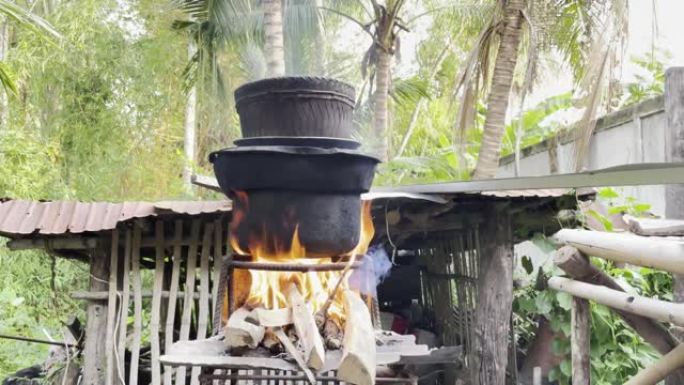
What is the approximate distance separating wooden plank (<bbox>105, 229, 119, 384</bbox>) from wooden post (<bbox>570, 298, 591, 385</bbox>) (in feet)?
10.5

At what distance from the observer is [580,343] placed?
3.17m

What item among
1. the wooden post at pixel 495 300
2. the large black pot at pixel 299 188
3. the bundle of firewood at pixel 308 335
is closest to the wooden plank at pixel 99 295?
the bundle of firewood at pixel 308 335

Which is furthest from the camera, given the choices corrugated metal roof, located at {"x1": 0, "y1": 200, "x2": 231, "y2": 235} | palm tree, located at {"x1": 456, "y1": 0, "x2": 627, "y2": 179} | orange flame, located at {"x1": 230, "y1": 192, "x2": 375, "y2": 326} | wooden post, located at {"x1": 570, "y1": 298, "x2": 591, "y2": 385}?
palm tree, located at {"x1": 456, "y1": 0, "x2": 627, "y2": 179}

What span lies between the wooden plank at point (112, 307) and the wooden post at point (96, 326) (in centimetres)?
6

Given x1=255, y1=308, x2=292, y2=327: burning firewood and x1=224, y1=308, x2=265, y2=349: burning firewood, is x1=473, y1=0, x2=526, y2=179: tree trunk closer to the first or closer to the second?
x1=255, y1=308, x2=292, y2=327: burning firewood

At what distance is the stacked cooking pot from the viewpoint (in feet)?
9.29

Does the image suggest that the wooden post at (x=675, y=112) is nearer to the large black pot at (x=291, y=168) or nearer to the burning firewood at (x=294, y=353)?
the large black pot at (x=291, y=168)

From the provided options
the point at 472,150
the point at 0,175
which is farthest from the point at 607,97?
the point at 0,175

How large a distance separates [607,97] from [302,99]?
17.4ft

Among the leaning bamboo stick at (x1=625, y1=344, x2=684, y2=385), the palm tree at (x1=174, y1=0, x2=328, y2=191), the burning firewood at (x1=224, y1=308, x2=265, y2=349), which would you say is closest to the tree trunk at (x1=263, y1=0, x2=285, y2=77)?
the palm tree at (x1=174, y1=0, x2=328, y2=191)

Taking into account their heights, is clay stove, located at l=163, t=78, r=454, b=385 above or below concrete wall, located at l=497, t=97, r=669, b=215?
below

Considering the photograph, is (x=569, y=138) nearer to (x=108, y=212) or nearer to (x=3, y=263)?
(x=108, y=212)

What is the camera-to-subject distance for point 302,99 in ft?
9.91

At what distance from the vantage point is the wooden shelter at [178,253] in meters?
4.34
